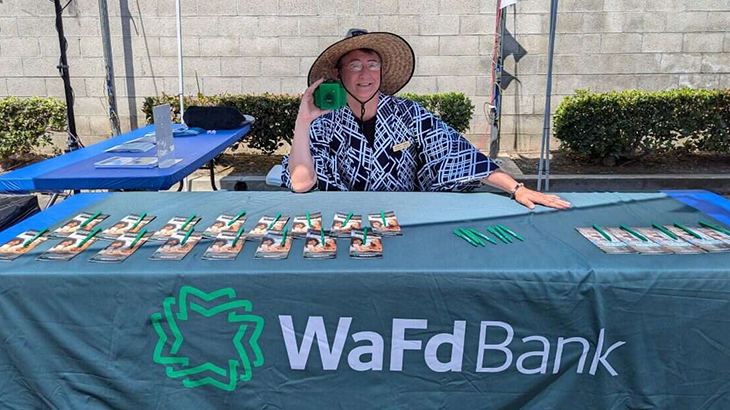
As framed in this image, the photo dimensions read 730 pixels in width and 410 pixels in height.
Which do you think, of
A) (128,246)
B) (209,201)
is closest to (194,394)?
(128,246)

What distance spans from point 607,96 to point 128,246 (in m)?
5.55

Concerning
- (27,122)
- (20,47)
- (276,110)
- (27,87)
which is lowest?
(27,122)

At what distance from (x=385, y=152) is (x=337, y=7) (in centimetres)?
465

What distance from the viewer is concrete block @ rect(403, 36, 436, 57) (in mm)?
6730

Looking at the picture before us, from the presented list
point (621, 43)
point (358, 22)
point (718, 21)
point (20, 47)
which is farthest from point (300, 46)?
point (718, 21)

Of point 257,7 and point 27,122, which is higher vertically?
point 257,7

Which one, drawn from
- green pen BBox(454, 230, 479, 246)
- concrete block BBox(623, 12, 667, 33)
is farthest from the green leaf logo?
concrete block BBox(623, 12, 667, 33)

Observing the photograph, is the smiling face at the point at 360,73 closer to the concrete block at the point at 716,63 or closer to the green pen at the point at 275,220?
the green pen at the point at 275,220

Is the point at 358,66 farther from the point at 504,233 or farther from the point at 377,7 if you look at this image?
the point at 377,7

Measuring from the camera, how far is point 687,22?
659 centimetres

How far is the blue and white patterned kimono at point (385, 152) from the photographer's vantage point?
2506 millimetres

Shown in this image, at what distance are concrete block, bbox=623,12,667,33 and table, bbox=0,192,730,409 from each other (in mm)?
5914

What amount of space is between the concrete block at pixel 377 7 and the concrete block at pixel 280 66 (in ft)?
3.21

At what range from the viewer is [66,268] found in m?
1.50
